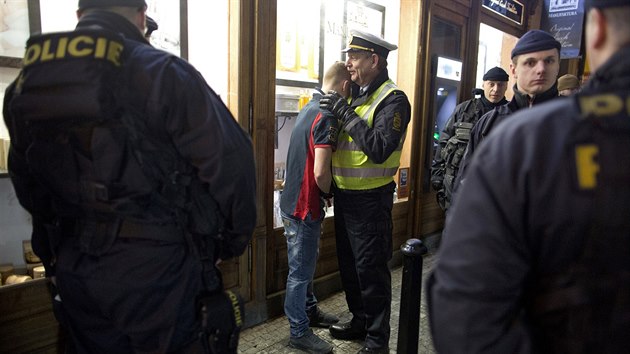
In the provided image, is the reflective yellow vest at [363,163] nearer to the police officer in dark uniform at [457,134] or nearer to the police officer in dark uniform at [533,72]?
the police officer in dark uniform at [533,72]

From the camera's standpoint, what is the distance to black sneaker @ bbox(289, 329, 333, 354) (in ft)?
9.32

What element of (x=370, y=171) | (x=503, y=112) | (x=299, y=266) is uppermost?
(x=503, y=112)

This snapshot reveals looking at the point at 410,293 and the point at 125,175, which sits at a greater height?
the point at 125,175

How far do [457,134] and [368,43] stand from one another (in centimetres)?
170

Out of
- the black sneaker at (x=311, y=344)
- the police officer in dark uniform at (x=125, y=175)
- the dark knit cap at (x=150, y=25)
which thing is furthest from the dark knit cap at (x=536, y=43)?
the black sneaker at (x=311, y=344)

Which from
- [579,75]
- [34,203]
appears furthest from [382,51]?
[579,75]

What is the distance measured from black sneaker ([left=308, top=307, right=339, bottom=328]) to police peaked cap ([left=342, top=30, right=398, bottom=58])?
1.98m

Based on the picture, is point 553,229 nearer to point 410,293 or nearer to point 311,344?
point 410,293

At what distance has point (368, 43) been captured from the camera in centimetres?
279

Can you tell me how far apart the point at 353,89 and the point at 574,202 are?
2.31 meters

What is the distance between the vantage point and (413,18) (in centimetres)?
441

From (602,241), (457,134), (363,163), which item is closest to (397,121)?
(363,163)

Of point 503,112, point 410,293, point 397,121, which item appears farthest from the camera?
point 397,121

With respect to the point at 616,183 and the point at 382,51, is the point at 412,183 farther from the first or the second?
the point at 616,183
